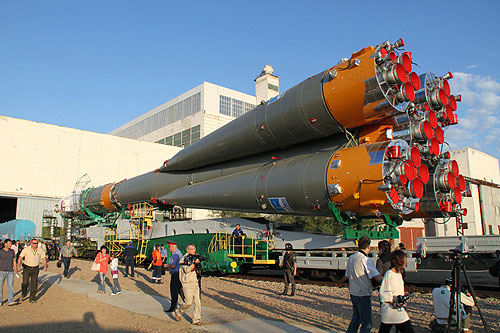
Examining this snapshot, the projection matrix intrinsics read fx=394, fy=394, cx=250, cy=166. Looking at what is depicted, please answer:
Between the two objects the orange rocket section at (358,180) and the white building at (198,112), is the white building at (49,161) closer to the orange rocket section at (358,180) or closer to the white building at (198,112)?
the white building at (198,112)

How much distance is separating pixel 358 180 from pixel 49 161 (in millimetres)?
33901

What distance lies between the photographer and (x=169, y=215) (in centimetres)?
1912

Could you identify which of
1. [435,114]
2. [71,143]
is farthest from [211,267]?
[71,143]

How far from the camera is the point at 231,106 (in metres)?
46.2

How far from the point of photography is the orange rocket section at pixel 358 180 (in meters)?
9.40

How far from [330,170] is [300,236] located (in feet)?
11.0

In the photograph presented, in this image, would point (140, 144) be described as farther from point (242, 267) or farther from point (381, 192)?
point (381, 192)

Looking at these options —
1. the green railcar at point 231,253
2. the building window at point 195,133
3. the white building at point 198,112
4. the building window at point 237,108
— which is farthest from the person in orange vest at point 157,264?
the building window at point 237,108

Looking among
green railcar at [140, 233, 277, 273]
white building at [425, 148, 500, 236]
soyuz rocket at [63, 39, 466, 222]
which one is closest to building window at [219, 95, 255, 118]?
white building at [425, 148, 500, 236]

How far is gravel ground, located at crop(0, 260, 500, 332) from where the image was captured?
7227mm

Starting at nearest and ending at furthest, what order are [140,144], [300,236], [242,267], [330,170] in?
[330,170] < [300,236] < [242,267] < [140,144]

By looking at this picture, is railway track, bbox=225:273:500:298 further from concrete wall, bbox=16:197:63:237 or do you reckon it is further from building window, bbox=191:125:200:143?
building window, bbox=191:125:200:143

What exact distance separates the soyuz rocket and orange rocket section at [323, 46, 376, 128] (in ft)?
0.08

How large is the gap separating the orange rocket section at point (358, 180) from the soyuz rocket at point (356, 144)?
0.03 m
